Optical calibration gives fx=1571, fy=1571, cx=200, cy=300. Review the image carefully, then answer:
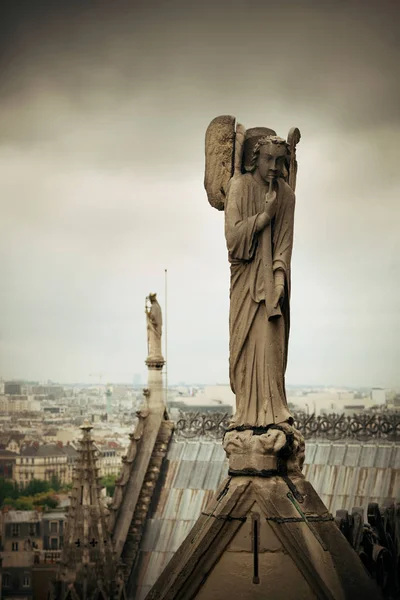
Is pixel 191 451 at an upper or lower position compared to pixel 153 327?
lower

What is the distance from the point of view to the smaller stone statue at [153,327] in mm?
29891

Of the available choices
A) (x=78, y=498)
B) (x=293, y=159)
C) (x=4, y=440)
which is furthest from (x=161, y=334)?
(x=293, y=159)

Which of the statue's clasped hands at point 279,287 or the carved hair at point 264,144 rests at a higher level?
the carved hair at point 264,144

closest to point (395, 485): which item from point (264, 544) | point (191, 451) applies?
point (191, 451)

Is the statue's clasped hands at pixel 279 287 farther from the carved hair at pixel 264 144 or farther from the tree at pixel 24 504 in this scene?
the tree at pixel 24 504

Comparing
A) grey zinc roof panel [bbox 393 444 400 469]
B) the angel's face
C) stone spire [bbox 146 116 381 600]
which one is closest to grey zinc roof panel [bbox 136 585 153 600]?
grey zinc roof panel [bbox 393 444 400 469]

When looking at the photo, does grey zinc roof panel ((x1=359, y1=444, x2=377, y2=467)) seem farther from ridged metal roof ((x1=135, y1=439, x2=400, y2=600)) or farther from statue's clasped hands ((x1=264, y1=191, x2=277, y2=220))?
statue's clasped hands ((x1=264, y1=191, x2=277, y2=220))

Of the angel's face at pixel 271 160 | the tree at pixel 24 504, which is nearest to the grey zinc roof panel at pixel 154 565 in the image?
the tree at pixel 24 504

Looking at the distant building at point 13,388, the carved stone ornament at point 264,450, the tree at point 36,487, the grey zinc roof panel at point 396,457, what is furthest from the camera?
the tree at point 36,487

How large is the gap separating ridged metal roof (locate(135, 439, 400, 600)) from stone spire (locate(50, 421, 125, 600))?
1542mm

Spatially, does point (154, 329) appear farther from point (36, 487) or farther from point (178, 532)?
point (36, 487)

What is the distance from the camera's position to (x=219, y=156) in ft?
37.7

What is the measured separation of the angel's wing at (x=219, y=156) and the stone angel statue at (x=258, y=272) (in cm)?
1

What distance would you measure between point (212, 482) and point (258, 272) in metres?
18.1
